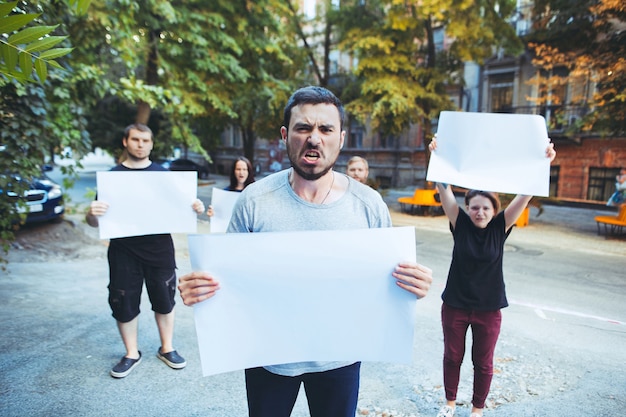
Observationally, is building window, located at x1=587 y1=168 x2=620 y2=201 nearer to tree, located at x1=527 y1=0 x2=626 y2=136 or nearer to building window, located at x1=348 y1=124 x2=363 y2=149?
tree, located at x1=527 y1=0 x2=626 y2=136

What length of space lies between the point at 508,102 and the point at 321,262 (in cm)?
2197

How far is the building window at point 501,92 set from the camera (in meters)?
20.4

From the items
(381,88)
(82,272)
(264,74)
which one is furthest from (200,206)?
(381,88)

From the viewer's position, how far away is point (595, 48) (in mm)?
10703

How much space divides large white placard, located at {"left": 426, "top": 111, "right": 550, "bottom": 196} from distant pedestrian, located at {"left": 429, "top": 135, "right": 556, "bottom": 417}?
0.49 feet

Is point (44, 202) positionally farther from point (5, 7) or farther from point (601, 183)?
point (601, 183)

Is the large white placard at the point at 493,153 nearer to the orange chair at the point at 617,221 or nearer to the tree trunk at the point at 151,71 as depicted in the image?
the tree trunk at the point at 151,71

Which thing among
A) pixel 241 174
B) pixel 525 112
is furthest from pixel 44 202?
pixel 525 112

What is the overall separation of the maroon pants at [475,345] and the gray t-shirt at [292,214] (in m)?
1.32

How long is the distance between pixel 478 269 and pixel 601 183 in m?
18.1

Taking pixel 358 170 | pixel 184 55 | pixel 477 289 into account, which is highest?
pixel 184 55

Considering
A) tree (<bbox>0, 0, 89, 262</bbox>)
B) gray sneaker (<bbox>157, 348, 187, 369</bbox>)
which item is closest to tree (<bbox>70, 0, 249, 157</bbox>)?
tree (<bbox>0, 0, 89, 262</bbox>)

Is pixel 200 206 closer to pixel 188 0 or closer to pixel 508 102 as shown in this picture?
pixel 188 0

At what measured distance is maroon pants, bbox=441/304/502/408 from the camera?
9.09ft
